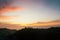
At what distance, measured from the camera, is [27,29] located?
5034 centimetres

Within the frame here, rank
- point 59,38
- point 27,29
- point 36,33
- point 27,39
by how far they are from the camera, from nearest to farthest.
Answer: point 59,38, point 27,39, point 36,33, point 27,29

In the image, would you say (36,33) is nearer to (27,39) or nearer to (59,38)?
(27,39)

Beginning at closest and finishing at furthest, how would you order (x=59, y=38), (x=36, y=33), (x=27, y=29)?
(x=59, y=38)
(x=36, y=33)
(x=27, y=29)

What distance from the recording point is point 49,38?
41156 mm

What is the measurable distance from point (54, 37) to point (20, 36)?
10.1m

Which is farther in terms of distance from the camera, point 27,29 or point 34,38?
point 27,29

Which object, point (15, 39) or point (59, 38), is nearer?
point (59, 38)

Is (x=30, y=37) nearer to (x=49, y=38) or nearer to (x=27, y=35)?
(x=27, y=35)

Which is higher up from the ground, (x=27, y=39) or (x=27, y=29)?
(x=27, y=29)

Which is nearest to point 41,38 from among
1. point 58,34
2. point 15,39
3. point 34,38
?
point 34,38

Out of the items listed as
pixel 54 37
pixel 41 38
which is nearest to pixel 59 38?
pixel 54 37

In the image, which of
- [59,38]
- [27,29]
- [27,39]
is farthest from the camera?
[27,29]

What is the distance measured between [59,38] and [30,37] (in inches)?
326

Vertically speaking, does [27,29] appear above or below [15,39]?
above
